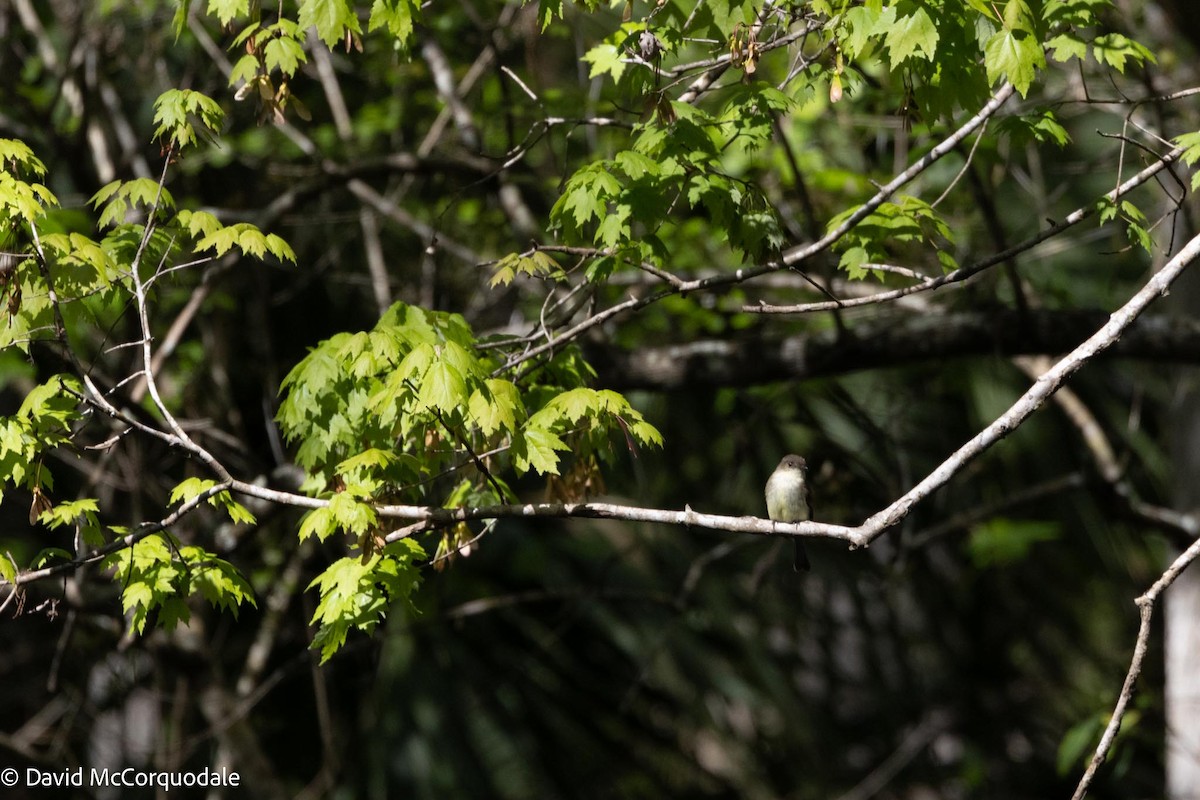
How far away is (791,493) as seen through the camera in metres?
4.43

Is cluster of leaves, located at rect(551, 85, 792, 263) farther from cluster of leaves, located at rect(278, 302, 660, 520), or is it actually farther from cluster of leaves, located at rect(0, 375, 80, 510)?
cluster of leaves, located at rect(0, 375, 80, 510)

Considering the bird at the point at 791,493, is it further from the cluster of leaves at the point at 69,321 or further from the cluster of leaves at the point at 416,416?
the cluster of leaves at the point at 69,321

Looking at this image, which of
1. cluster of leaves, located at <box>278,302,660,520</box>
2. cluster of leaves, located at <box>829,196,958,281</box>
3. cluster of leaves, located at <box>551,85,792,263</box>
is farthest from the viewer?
cluster of leaves, located at <box>829,196,958,281</box>

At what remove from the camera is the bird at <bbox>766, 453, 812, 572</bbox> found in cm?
443

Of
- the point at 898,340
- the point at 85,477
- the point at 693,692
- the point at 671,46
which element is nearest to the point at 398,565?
the point at 671,46

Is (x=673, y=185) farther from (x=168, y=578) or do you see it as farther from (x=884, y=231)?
(x=168, y=578)

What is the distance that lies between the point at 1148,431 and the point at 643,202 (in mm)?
7179

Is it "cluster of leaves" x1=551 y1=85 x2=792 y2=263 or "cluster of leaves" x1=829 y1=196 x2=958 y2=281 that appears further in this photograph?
"cluster of leaves" x1=829 y1=196 x2=958 y2=281

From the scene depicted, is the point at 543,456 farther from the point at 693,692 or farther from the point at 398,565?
the point at 693,692

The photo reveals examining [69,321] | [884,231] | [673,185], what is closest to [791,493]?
[884,231]

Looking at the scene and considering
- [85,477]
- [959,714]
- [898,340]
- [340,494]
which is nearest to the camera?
[340,494]

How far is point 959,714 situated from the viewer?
1041 cm

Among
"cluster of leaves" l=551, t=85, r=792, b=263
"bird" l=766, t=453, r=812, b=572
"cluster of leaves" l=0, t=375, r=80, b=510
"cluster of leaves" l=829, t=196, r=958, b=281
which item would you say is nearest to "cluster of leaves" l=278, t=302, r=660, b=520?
"cluster of leaves" l=551, t=85, r=792, b=263

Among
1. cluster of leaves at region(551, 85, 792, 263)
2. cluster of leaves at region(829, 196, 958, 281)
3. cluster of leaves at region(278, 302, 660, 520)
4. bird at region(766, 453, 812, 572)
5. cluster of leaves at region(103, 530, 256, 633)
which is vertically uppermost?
cluster of leaves at region(551, 85, 792, 263)
